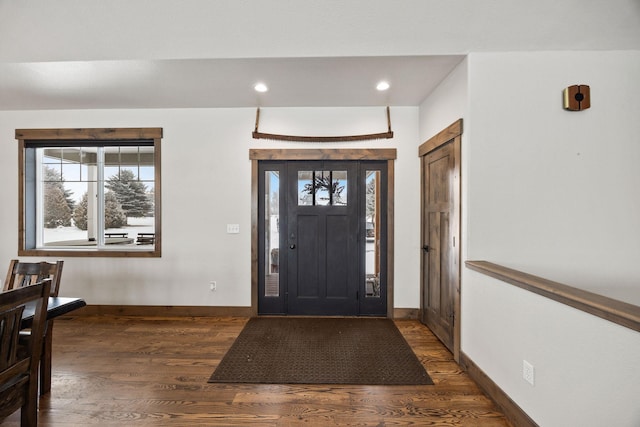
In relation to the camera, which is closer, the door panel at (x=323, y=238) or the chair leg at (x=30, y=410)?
the chair leg at (x=30, y=410)

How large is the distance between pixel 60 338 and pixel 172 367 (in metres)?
1.51

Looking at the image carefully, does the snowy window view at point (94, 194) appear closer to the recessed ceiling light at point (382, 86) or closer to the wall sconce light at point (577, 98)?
the recessed ceiling light at point (382, 86)

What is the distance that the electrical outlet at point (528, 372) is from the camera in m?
1.68

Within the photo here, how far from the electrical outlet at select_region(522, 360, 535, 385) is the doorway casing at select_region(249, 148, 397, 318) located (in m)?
Result: 1.84

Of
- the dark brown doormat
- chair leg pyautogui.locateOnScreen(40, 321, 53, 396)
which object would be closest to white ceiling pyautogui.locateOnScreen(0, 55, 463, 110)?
chair leg pyautogui.locateOnScreen(40, 321, 53, 396)

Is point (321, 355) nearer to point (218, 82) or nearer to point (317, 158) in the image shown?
point (317, 158)

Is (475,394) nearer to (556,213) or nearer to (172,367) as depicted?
(556,213)

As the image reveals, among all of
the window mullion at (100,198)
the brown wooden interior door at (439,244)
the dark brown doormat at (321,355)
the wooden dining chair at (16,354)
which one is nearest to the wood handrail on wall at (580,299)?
the brown wooden interior door at (439,244)

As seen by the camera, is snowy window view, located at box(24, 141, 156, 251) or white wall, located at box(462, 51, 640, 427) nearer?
white wall, located at box(462, 51, 640, 427)

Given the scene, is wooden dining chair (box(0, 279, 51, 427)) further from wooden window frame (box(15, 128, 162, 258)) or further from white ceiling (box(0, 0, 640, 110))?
wooden window frame (box(15, 128, 162, 258))

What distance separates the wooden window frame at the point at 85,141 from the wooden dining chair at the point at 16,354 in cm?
224

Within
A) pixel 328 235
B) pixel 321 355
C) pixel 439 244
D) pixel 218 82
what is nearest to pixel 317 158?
pixel 328 235

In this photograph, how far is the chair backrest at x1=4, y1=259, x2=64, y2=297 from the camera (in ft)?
7.10

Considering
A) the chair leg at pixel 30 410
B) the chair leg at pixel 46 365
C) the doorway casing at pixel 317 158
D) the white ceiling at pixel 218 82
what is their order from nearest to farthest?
the chair leg at pixel 30 410
the chair leg at pixel 46 365
the white ceiling at pixel 218 82
the doorway casing at pixel 317 158
